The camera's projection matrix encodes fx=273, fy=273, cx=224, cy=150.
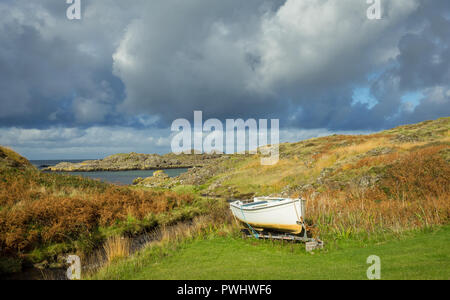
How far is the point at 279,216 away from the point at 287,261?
370 centimetres

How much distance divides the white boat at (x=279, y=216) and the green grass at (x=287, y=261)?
1013mm

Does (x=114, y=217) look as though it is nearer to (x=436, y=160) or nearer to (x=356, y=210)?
(x=356, y=210)

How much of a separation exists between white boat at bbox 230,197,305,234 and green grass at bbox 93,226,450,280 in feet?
3.32

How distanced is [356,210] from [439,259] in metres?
8.80

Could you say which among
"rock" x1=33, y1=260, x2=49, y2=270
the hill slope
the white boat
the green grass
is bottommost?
"rock" x1=33, y1=260, x2=49, y2=270

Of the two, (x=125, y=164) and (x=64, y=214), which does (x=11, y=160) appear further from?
(x=125, y=164)

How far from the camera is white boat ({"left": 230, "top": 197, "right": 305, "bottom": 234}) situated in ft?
48.6

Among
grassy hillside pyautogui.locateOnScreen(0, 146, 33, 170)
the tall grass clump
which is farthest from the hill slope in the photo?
grassy hillside pyautogui.locateOnScreen(0, 146, 33, 170)

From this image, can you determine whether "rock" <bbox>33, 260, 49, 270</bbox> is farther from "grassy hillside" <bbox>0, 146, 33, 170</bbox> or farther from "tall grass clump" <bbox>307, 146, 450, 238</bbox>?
"grassy hillside" <bbox>0, 146, 33, 170</bbox>

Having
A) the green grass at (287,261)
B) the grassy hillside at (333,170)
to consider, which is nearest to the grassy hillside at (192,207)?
the grassy hillside at (333,170)

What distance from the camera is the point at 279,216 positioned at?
15320 millimetres
